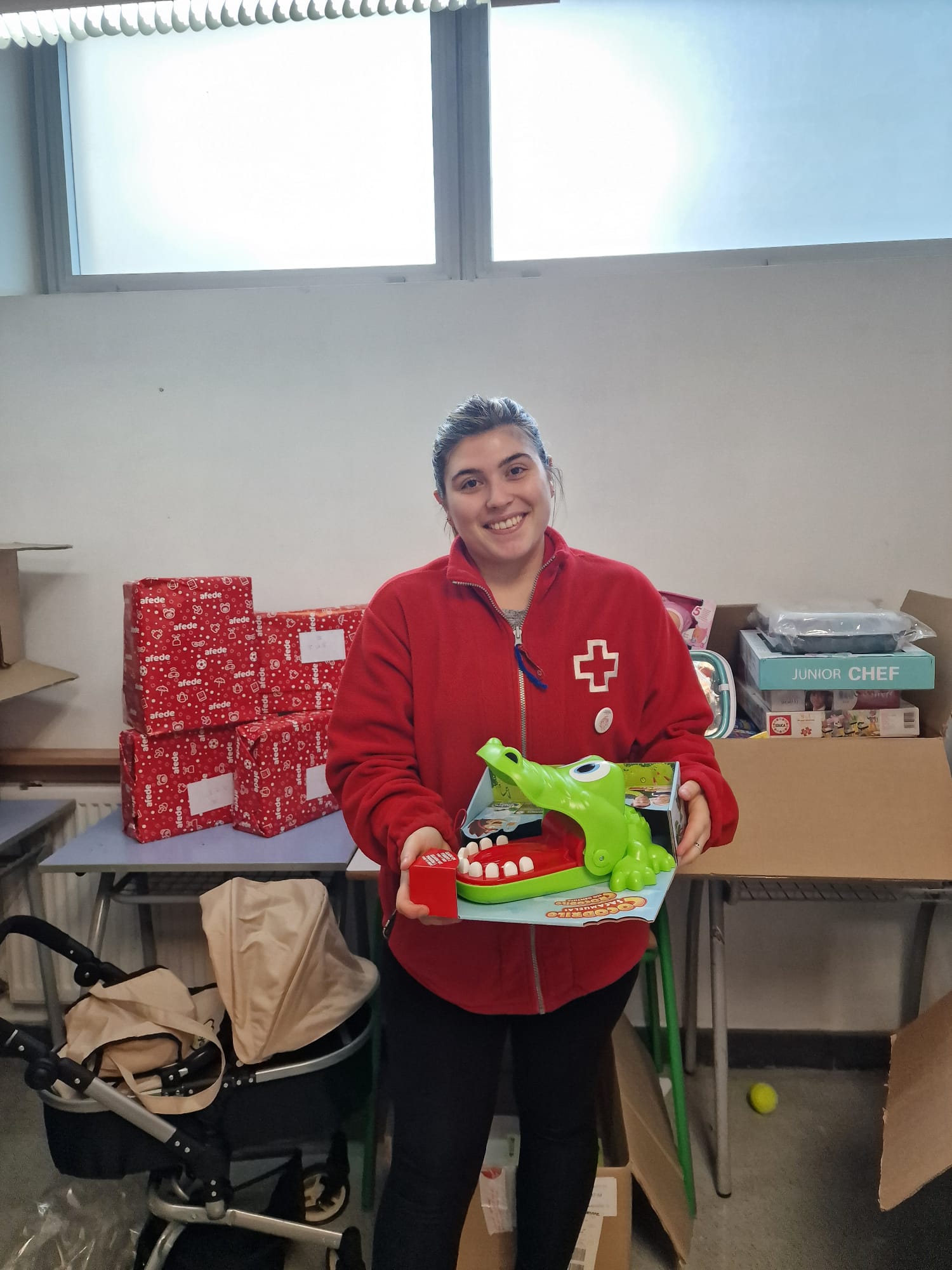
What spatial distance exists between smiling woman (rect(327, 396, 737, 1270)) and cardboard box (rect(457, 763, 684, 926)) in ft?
0.15

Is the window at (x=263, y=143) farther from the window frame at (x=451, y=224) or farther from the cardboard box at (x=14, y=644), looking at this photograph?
the cardboard box at (x=14, y=644)

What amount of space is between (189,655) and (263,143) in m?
1.44

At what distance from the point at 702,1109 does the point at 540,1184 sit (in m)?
0.95

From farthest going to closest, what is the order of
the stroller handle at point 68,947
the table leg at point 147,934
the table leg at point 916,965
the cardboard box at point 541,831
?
the table leg at point 147,934, the table leg at point 916,965, the stroller handle at point 68,947, the cardboard box at point 541,831

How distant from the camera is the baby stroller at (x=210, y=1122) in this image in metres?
1.26

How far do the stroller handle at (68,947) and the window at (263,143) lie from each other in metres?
1.70

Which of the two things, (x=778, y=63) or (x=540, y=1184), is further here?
(x=778, y=63)

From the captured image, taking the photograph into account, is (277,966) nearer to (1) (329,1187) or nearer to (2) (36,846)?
(1) (329,1187)

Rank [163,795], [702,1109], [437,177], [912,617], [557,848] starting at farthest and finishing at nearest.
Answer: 1. [437,177]
2. [702,1109]
3. [163,795]
4. [912,617]
5. [557,848]

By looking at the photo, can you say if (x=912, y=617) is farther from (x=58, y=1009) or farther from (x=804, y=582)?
(x=58, y=1009)

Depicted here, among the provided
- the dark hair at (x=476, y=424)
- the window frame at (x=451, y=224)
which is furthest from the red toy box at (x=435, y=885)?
the window frame at (x=451, y=224)

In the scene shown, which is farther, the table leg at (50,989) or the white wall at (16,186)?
the white wall at (16,186)

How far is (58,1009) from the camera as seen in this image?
1916 mm

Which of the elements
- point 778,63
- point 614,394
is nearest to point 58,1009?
point 614,394
